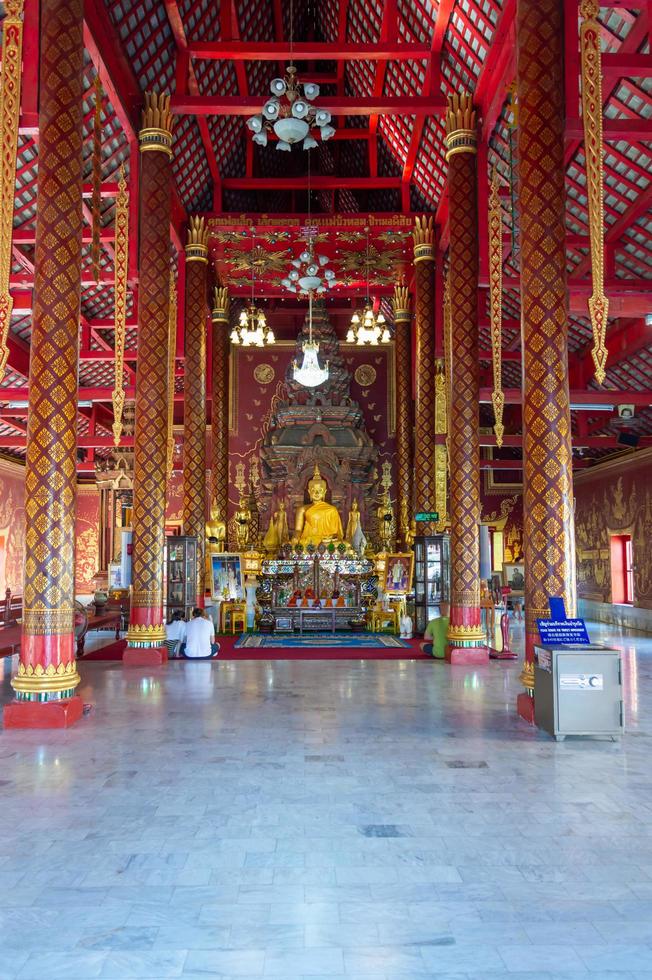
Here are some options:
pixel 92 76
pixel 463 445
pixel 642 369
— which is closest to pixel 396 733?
pixel 463 445


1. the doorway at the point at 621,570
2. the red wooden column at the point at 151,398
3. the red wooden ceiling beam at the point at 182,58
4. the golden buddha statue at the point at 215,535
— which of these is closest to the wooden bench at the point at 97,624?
the red wooden column at the point at 151,398

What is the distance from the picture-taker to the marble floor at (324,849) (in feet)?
8.44

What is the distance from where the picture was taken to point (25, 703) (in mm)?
5988

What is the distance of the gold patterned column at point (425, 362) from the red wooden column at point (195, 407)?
4074 millimetres

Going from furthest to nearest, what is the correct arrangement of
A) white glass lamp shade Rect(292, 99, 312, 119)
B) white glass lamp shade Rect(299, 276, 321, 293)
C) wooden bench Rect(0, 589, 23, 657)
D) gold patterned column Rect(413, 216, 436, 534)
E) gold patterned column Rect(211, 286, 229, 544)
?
gold patterned column Rect(211, 286, 229, 544) < gold patterned column Rect(413, 216, 436, 534) < white glass lamp shade Rect(299, 276, 321, 293) < wooden bench Rect(0, 589, 23, 657) < white glass lamp shade Rect(292, 99, 312, 119)

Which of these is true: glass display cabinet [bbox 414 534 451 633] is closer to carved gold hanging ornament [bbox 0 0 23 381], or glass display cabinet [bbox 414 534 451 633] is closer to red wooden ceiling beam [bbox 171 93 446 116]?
red wooden ceiling beam [bbox 171 93 446 116]

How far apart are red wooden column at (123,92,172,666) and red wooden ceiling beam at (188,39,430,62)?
3.43 feet

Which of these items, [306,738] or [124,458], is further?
[124,458]

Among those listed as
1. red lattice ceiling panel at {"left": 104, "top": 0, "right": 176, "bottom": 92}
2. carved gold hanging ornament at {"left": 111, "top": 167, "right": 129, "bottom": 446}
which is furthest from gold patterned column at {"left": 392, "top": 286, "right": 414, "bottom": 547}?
carved gold hanging ornament at {"left": 111, "top": 167, "right": 129, "bottom": 446}

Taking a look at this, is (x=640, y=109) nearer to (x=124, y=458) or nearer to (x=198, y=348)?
(x=198, y=348)

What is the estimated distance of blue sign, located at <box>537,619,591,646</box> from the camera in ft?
18.5

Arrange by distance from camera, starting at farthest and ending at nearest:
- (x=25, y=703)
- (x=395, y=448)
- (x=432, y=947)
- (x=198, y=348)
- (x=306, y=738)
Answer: (x=395, y=448) < (x=198, y=348) < (x=25, y=703) < (x=306, y=738) < (x=432, y=947)

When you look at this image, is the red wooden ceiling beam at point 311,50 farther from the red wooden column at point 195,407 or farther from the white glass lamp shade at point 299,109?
the red wooden column at point 195,407

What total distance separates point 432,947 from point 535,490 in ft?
15.0
